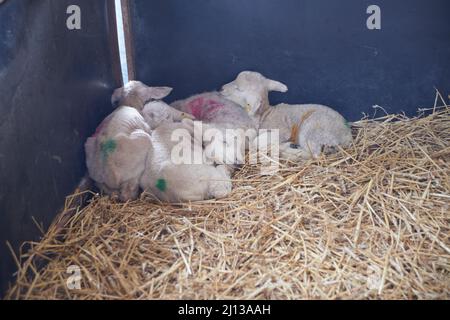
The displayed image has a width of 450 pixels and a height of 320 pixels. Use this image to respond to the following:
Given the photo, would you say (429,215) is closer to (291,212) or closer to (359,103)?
(291,212)

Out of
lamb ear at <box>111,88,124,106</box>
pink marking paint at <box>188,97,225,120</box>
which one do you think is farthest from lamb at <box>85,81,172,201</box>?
pink marking paint at <box>188,97,225,120</box>

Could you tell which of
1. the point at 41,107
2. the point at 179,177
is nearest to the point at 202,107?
the point at 179,177

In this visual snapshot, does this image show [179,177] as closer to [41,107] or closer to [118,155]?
[118,155]

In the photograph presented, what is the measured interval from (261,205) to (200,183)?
469 millimetres

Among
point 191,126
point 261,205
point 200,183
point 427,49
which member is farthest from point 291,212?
point 427,49

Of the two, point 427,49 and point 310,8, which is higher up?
point 310,8

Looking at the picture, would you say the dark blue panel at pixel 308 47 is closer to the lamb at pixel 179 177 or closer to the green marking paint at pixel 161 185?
the lamb at pixel 179 177

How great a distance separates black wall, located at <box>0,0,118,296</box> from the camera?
2.80 m

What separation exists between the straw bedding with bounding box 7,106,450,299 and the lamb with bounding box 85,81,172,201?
13cm

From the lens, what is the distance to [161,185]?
11.5 feet

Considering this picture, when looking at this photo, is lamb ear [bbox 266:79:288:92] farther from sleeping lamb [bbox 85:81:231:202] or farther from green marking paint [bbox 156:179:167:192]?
green marking paint [bbox 156:179:167:192]
